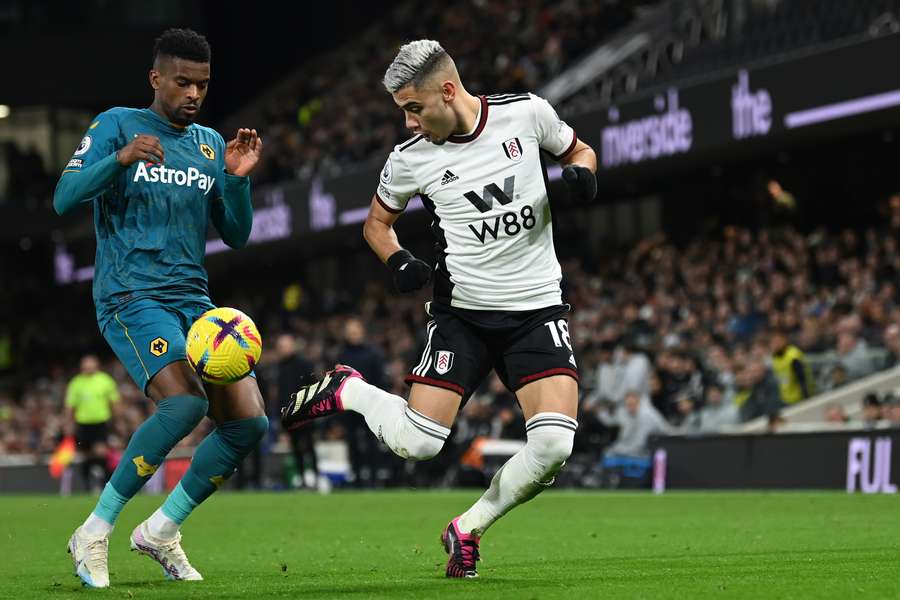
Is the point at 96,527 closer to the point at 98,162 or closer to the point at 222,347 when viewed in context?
the point at 222,347

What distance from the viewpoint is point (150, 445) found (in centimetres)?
654

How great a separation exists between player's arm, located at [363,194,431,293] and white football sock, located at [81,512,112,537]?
1.62m

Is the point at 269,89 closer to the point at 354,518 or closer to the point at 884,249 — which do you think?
the point at 884,249

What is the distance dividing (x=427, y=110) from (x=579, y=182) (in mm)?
718

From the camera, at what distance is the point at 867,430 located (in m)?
14.6

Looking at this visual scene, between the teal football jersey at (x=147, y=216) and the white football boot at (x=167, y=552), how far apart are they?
38.7 inches

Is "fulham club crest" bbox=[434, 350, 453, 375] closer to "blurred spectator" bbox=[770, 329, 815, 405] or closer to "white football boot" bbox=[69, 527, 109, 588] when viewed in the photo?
"white football boot" bbox=[69, 527, 109, 588]

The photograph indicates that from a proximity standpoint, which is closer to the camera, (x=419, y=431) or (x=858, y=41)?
(x=419, y=431)

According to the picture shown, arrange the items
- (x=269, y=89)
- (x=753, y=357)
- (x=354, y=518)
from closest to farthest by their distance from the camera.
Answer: (x=354, y=518), (x=753, y=357), (x=269, y=89)

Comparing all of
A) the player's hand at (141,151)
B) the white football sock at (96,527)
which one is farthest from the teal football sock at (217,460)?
the player's hand at (141,151)

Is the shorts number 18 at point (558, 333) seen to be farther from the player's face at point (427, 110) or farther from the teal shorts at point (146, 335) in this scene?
the teal shorts at point (146, 335)

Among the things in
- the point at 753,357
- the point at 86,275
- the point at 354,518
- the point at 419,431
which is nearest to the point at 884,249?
the point at 753,357

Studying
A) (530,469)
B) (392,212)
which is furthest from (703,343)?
(530,469)

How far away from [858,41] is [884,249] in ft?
8.47
